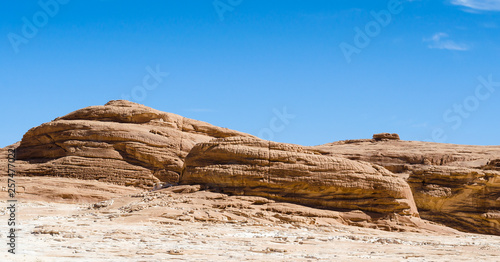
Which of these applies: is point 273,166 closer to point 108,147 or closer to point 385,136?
point 108,147

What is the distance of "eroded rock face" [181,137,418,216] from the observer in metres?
18.0

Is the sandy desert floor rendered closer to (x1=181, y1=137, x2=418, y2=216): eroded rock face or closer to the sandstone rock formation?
(x1=181, y1=137, x2=418, y2=216): eroded rock face

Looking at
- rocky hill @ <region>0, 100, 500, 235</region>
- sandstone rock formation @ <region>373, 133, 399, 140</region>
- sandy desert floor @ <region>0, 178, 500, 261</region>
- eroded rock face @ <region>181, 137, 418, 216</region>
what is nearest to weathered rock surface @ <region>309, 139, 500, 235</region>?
rocky hill @ <region>0, 100, 500, 235</region>

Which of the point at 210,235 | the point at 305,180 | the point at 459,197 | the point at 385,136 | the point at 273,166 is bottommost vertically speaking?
the point at 210,235

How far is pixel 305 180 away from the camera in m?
18.0

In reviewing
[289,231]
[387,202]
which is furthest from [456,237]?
[289,231]

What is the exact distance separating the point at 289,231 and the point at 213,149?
14.8 feet

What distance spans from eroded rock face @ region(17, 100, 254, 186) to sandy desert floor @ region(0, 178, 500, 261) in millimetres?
9838

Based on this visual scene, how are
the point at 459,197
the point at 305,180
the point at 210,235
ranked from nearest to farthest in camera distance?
the point at 210,235
the point at 305,180
the point at 459,197

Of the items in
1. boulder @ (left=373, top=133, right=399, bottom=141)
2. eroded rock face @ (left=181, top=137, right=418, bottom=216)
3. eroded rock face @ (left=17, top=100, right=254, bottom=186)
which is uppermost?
boulder @ (left=373, top=133, right=399, bottom=141)

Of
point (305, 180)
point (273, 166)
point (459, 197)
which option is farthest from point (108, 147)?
point (459, 197)

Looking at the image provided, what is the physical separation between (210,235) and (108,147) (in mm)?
17868

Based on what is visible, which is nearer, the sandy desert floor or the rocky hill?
the sandy desert floor

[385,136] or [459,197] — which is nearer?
[459,197]
